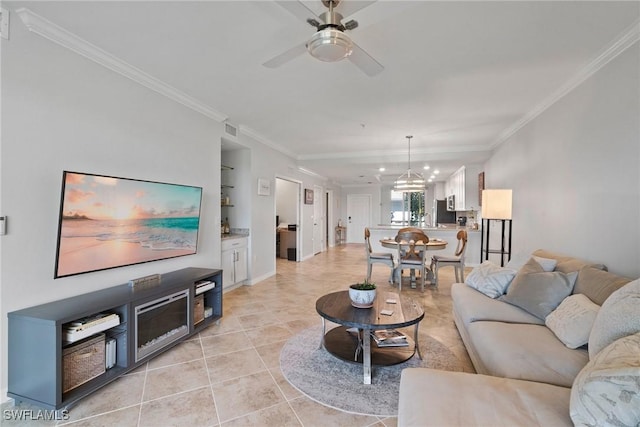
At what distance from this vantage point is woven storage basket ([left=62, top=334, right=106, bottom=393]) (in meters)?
1.83

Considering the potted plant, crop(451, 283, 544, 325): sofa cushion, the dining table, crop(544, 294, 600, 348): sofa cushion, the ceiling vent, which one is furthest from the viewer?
the dining table

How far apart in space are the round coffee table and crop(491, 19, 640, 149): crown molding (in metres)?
2.50

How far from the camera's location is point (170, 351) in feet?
8.45

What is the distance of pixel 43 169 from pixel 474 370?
3.51 meters

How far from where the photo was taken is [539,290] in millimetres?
2266

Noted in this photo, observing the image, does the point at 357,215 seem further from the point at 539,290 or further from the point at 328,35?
the point at 328,35

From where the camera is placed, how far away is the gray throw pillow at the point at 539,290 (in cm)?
216

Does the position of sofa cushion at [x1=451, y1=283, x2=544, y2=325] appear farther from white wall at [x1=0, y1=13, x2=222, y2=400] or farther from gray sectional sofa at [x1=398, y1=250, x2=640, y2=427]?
white wall at [x1=0, y1=13, x2=222, y2=400]

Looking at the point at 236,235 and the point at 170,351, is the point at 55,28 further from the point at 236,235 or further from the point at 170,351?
the point at 236,235

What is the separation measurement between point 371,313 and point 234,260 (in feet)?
9.06

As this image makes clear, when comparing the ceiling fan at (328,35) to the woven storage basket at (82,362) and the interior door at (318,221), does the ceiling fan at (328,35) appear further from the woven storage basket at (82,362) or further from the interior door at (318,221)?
the interior door at (318,221)

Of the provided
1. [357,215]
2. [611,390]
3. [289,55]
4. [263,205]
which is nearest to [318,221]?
[357,215]

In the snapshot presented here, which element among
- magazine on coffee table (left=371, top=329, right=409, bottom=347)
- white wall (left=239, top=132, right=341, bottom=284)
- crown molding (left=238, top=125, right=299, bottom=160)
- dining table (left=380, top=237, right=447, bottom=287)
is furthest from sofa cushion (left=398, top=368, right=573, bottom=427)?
crown molding (left=238, top=125, right=299, bottom=160)

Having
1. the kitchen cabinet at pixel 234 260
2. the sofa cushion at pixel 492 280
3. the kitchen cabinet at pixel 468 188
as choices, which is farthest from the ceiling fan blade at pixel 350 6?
the kitchen cabinet at pixel 468 188
